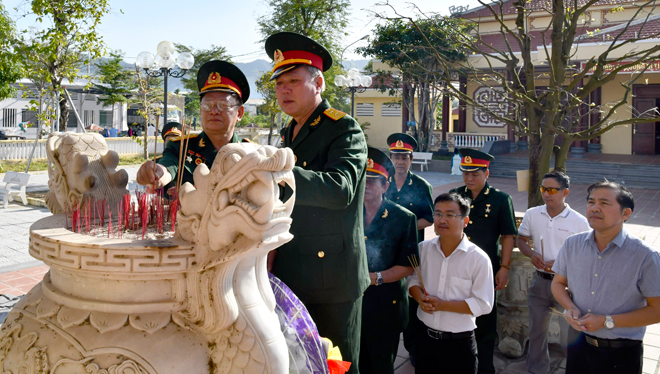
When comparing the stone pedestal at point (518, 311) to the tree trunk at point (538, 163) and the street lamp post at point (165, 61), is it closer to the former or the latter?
the tree trunk at point (538, 163)

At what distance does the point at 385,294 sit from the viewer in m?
2.99

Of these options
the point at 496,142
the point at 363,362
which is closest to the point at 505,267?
the point at 363,362

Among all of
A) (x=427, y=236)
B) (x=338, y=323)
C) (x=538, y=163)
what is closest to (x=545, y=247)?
(x=538, y=163)

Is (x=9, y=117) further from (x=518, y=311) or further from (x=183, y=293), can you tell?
(x=183, y=293)

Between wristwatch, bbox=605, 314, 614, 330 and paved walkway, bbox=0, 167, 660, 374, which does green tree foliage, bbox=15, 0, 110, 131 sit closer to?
paved walkway, bbox=0, 167, 660, 374

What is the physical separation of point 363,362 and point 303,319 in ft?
4.86

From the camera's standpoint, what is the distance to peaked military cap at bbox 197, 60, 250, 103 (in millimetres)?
2535

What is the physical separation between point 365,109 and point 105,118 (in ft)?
68.0

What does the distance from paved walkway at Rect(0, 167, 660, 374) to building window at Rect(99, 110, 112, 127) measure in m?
23.3

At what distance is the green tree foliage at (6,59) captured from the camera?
966 centimetres

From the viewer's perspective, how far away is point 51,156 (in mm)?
1771

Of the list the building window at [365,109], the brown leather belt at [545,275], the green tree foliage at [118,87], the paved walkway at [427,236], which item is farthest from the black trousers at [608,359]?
the green tree foliage at [118,87]

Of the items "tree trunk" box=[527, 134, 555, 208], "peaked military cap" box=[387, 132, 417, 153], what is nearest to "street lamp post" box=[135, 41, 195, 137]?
"peaked military cap" box=[387, 132, 417, 153]

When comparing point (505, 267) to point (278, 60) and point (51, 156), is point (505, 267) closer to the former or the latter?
point (278, 60)
